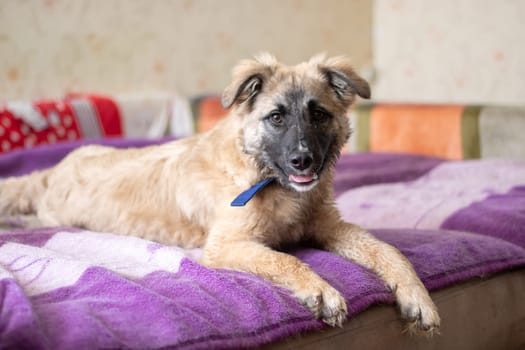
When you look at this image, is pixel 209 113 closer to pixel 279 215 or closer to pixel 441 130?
pixel 441 130

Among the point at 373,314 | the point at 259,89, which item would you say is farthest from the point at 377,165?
the point at 373,314

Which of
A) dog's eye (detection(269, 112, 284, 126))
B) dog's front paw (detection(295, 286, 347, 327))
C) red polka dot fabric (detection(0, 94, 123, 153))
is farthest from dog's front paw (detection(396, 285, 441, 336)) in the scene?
red polka dot fabric (detection(0, 94, 123, 153))

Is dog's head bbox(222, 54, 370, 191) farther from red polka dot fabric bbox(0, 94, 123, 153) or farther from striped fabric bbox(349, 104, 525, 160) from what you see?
red polka dot fabric bbox(0, 94, 123, 153)

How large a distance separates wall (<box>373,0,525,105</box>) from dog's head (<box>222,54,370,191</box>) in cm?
288

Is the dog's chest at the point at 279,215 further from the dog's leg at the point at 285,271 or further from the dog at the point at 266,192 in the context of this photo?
the dog's leg at the point at 285,271

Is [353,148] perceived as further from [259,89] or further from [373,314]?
[373,314]

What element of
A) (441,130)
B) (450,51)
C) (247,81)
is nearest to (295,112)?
(247,81)

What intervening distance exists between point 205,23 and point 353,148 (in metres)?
1.73

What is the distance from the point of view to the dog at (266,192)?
6.81 feet

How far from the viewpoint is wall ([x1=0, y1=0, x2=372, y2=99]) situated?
4.61 meters

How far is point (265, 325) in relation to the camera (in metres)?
1.76

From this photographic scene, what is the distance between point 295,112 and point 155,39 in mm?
3207

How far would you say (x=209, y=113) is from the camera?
16.5ft

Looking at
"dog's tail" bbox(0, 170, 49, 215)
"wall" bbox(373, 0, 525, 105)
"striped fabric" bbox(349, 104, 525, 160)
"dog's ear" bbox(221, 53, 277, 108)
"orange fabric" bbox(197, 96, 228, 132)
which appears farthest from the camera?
"orange fabric" bbox(197, 96, 228, 132)
